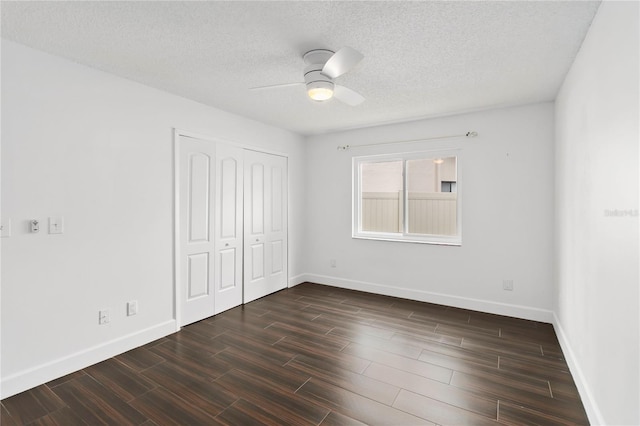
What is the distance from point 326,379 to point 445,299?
2337mm

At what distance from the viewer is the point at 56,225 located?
8.01ft

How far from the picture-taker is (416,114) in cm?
398

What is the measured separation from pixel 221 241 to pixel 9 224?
6.36ft

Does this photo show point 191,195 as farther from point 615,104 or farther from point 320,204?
point 615,104

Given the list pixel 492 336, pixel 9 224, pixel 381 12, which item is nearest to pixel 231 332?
pixel 9 224

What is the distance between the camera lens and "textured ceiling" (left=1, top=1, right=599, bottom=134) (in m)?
1.85

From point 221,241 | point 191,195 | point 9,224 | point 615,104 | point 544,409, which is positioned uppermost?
point 615,104

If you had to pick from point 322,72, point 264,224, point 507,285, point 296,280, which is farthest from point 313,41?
point 296,280

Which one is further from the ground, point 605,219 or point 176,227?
point 605,219

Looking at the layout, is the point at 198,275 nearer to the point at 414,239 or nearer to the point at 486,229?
the point at 414,239

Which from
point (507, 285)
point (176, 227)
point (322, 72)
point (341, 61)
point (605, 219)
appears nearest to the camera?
point (605, 219)

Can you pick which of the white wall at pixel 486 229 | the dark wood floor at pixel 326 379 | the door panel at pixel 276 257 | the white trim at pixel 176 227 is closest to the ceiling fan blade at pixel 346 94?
the white trim at pixel 176 227

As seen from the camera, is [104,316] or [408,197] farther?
[408,197]

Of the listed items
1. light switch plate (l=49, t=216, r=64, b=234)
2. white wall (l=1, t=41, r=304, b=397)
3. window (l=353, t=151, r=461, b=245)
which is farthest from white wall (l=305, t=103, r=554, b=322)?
light switch plate (l=49, t=216, r=64, b=234)
